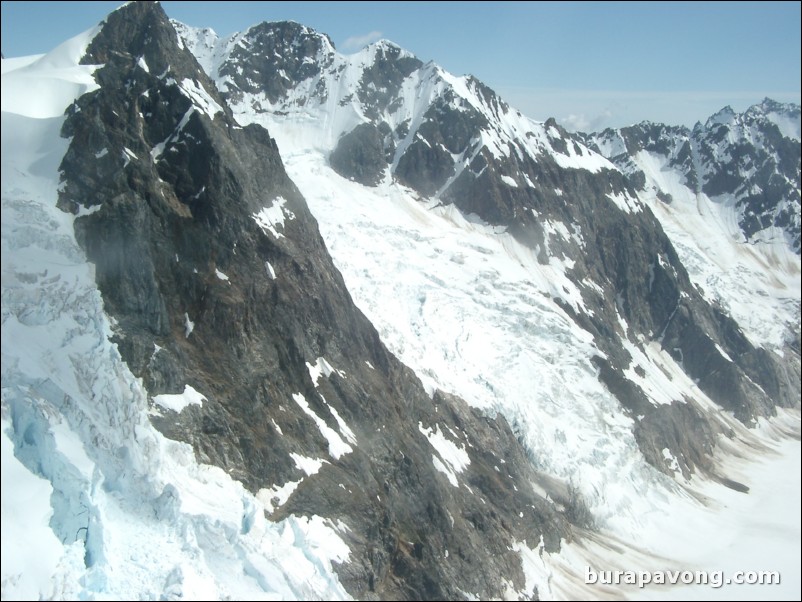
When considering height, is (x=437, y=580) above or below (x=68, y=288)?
below

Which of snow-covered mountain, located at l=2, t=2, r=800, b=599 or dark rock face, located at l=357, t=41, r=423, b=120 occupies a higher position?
dark rock face, located at l=357, t=41, r=423, b=120

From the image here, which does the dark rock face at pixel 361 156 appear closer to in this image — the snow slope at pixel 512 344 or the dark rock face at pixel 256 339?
the snow slope at pixel 512 344

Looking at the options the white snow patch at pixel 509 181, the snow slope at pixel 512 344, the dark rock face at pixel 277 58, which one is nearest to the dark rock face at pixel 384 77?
the snow slope at pixel 512 344

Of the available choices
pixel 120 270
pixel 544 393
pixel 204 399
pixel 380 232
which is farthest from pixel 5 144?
pixel 544 393

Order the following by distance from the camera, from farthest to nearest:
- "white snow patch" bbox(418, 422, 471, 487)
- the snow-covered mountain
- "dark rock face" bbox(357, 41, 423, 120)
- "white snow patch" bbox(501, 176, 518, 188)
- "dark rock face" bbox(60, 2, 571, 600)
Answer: "dark rock face" bbox(357, 41, 423, 120) → "white snow patch" bbox(501, 176, 518, 188) → "white snow patch" bbox(418, 422, 471, 487) → "dark rock face" bbox(60, 2, 571, 600) → the snow-covered mountain

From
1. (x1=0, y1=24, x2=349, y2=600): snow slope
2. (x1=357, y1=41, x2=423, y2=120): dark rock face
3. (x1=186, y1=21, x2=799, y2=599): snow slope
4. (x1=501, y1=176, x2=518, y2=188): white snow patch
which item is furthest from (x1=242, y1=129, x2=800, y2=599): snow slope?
(x1=357, y1=41, x2=423, y2=120): dark rock face

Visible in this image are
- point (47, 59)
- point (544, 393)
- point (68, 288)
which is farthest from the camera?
point (544, 393)

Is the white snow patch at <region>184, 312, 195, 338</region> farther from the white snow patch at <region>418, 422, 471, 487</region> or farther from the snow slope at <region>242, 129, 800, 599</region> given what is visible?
the snow slope at <region>242, 129, 800, 599</region>

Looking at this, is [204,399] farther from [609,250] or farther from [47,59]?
[609,250]

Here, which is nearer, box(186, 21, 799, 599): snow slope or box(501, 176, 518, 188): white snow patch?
box(186, 21, 799, 599): snow slope
